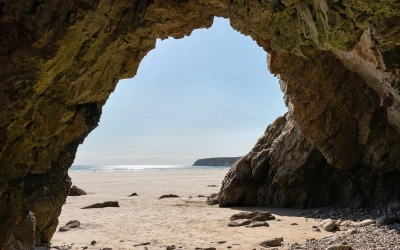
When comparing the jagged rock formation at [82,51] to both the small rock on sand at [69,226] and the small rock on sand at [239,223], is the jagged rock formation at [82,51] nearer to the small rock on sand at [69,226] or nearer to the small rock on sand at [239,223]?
the small rock on sand at [69,226]

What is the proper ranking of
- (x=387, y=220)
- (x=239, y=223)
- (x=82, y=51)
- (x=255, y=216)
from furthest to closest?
(x=255, y=216) < (x=239, y=223) < (x=387, y=220) < (x=82, y=51)

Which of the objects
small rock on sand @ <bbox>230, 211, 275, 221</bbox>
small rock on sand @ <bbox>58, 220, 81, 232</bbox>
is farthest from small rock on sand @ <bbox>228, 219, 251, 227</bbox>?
small rock on sand @ <bbox>58, 220, 81, 232</bbox>

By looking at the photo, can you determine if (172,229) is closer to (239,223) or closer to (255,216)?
(239,223)

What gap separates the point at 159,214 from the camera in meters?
18.7

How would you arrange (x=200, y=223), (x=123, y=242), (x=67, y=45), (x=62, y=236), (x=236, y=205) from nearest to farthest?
(x=67, y=45) → (x=123, y=242) → (x=62, y=236) → (x=200, y=223) → (x=236, y=205)

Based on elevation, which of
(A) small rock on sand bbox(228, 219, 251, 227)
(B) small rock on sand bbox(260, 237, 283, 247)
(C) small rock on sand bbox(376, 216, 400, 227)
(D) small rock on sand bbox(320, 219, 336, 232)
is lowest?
(A) small rock on sand bbox(228, 219, 251, 227)

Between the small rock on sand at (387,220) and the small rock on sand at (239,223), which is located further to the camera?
the small rock on sand at (239,223)

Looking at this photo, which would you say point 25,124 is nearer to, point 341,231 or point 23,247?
point 23,247

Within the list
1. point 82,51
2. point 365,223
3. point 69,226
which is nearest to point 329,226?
point 365,223

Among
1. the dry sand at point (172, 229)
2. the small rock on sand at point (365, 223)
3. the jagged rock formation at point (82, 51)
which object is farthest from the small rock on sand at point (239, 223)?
the jagged rock formation at point (82, 51)

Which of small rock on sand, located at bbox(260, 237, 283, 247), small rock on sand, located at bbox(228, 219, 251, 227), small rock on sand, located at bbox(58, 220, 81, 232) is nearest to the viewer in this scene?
small rock on sand, located at bbox(260, 237, 283, 247)

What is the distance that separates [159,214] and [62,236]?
6.36 metres

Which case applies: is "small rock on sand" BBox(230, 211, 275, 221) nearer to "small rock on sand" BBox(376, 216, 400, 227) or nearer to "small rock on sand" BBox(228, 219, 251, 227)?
"small rock on sand" BBox(228, 219, 251, 227)

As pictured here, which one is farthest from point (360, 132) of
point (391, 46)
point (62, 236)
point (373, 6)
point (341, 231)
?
point (62, 236)
